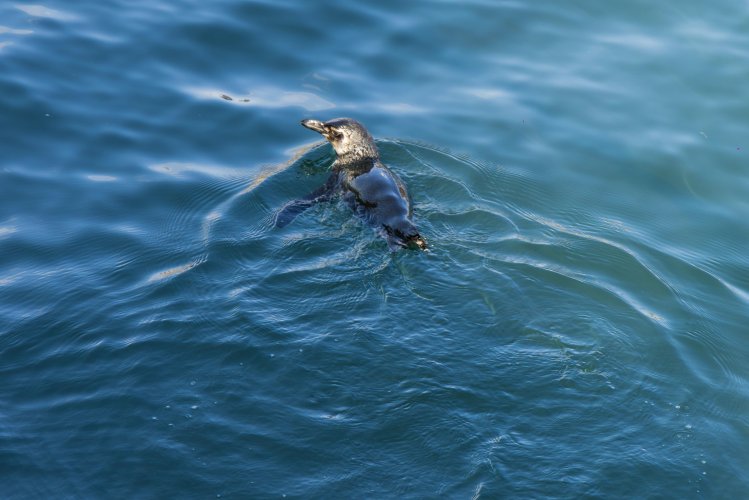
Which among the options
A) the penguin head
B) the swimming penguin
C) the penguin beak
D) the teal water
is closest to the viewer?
the teal water

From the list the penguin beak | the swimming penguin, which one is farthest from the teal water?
the penguin beak

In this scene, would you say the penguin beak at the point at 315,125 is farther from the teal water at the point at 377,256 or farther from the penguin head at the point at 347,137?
the teal water at the point at 377,256

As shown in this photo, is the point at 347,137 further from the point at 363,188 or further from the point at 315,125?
the point at 363,188

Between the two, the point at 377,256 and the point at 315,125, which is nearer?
the point at 377,256

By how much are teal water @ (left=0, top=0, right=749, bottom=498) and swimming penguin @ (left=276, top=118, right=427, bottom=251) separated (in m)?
0.22

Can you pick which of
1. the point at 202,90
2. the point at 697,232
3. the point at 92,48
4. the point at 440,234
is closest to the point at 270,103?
the point at 202,90

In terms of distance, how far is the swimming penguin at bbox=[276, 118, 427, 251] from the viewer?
9.52m

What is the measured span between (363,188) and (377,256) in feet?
4.91

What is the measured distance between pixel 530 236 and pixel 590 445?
3382mm

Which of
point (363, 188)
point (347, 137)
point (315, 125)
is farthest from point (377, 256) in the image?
point (315, 125)

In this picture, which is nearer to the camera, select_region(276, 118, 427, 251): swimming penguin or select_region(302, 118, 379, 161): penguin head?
select_region(276, 118, 427, 251): swimming penguin

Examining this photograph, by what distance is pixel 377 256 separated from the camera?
9242mm

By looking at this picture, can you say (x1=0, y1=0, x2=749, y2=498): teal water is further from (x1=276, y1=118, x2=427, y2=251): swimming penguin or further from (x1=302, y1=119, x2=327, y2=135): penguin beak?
(x1=302, y1=119, x2=327, y2=135): penguin beak

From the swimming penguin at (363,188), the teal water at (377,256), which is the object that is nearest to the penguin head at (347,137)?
the swimming penguin at (363,188)
